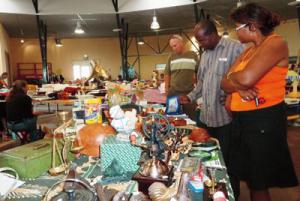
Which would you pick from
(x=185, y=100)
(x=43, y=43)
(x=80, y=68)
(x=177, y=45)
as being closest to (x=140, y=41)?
(x=80, y=68)

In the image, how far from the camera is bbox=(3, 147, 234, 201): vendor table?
46.2 inches

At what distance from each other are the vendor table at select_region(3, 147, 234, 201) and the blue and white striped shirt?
2.33 feet

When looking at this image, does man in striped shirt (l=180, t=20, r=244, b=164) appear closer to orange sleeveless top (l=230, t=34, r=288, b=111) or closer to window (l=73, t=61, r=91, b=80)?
orange sleeveless top (l=230, t=34, r=288, b=111)

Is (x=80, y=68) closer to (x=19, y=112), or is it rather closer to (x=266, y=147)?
(x=19, y=112)

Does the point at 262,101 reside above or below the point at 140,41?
below

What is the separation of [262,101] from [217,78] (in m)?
0.65

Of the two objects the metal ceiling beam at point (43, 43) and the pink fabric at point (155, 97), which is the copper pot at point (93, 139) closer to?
the pink fabric at point (155, 97)

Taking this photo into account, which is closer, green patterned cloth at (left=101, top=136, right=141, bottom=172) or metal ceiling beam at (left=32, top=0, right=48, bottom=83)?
green patterned cloth at (left=101, top=136, right=141, bottom=172)

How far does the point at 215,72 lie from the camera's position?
7.12ft

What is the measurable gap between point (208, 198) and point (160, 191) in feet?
0.55

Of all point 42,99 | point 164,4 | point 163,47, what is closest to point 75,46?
point 163,47

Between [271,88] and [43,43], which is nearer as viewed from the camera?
[271,88]

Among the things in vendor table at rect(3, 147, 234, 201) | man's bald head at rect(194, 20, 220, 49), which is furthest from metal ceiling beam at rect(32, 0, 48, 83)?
vendor table at rect(3, 147, 234, 201)

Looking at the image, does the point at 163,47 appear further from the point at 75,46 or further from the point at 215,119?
the point at 215,119
